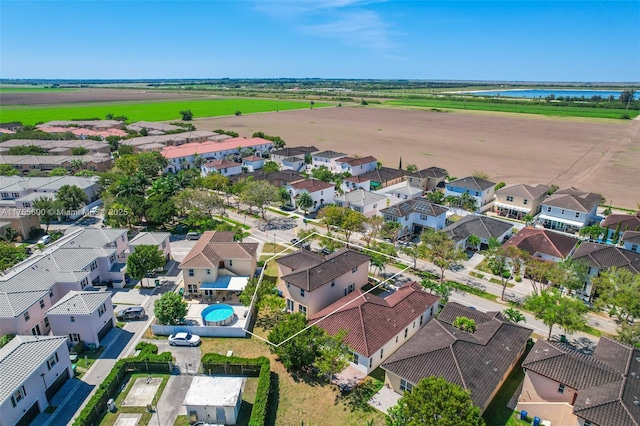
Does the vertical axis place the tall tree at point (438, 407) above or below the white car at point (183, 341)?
above

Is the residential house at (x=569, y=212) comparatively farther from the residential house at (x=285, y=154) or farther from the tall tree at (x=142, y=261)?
the tall tree at (x=142, y=261)

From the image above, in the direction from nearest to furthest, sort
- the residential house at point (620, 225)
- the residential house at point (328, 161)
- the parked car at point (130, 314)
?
1. the parked car at point (130, 314)
2. the residential house at point (620, 225)
3. the residential house at point (328, 161)

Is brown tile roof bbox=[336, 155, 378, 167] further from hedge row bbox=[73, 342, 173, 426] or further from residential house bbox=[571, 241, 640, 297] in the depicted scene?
hedge row bbox=[73, 342, 173, 426]

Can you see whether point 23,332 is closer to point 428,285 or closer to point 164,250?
point 164,250

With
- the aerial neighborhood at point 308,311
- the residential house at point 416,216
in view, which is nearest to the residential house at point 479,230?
the aerial neighborhood at point 308,311

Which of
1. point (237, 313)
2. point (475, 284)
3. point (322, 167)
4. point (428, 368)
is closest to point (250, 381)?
point (237, 313)

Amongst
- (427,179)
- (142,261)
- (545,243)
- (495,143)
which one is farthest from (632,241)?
(495,143)
